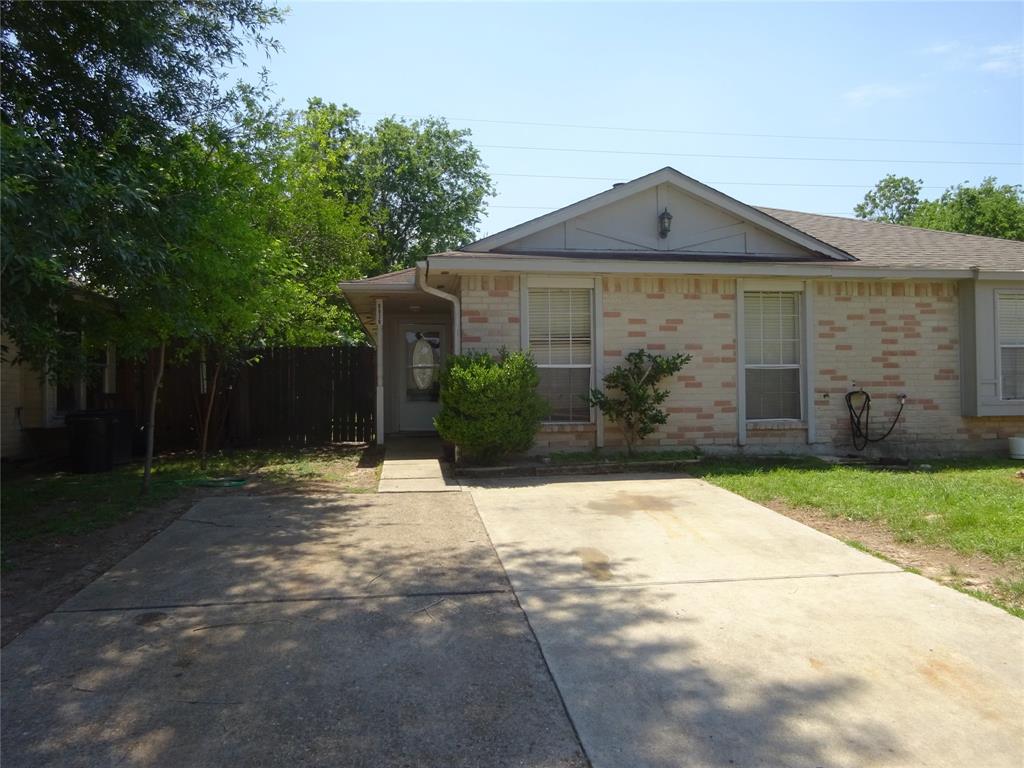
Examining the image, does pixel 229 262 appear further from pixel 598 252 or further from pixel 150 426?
pixel 598 252

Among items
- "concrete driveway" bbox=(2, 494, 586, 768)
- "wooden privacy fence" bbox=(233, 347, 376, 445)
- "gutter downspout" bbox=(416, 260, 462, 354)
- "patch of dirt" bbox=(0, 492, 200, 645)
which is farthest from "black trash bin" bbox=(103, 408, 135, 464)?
"concrete driveway" bbox=(2, 494, 586, 768)

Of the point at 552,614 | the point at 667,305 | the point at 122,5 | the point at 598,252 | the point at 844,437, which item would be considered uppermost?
the point at 122,5

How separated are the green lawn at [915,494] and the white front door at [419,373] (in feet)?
20.8

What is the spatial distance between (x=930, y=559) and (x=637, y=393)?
4760 mm

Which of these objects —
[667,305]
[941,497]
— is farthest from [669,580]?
[667,305]

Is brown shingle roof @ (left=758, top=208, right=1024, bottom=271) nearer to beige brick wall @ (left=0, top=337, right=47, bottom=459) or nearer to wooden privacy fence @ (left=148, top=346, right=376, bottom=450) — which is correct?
wooden privacy fence @ (left=148, top=346, right=376, bottom=450)

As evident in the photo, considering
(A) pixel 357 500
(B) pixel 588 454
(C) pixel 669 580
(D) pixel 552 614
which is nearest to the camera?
(D) pixel 552 614

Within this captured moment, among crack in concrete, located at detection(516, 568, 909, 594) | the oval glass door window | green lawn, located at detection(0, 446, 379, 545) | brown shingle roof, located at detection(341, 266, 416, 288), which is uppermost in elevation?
brown shingle roof, located at detection(341, 266, 416, 288)

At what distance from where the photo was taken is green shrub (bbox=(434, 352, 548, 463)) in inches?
361

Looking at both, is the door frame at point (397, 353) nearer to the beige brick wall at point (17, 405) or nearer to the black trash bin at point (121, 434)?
the black trash bin at point (121, 434)

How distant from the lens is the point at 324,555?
5.79 m

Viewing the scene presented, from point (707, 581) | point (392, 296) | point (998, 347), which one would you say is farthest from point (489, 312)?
point (998, 347)

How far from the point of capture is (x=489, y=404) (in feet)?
30.1

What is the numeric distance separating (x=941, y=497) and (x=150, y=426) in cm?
861
